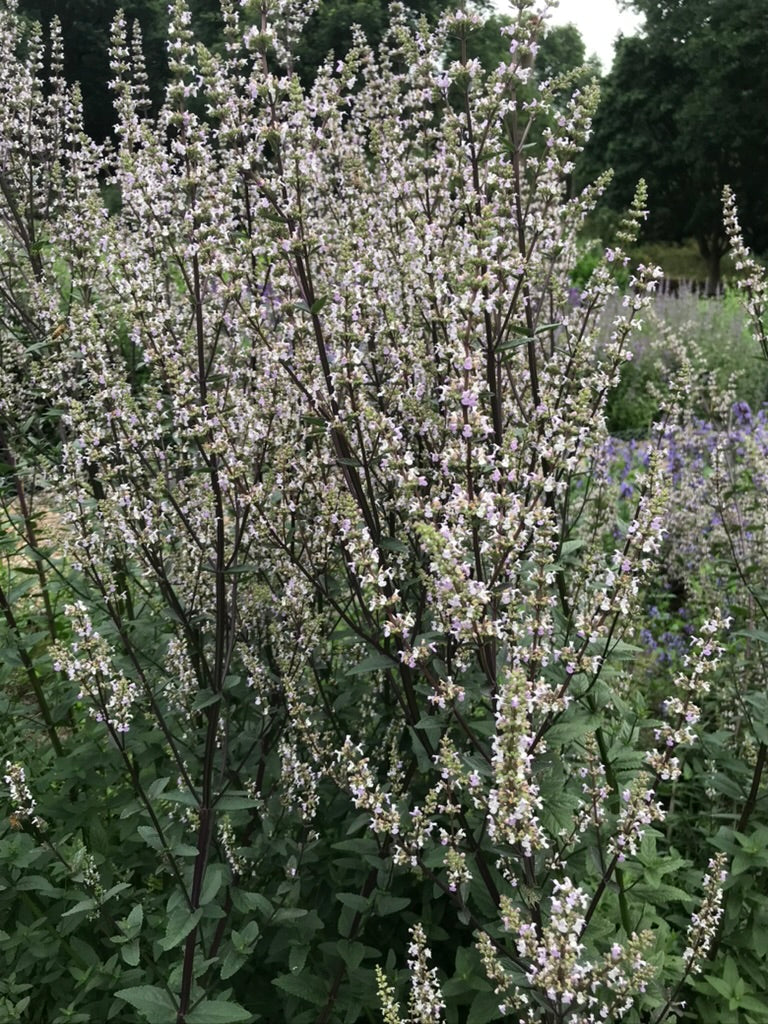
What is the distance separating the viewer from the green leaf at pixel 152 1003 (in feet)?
9.04

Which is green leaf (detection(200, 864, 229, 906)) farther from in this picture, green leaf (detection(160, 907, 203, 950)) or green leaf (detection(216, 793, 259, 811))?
green leaf (detection(216, 793, 259, 811))

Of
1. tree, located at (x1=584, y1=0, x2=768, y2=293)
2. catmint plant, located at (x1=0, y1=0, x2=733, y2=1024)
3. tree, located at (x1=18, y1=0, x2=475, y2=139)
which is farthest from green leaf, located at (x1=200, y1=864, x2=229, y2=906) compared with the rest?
tree, located at (x1=584, y1=0, x2=768, y2=293)

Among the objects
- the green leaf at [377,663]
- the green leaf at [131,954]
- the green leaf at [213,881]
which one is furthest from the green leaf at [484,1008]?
the green leaf at [377,663]

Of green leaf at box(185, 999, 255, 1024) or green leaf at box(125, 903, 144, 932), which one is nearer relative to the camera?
green leaf at box(185, 999, 255, 1024)

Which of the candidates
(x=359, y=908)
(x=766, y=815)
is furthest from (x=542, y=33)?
(x=766, y=815)

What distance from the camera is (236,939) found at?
9.71 ft

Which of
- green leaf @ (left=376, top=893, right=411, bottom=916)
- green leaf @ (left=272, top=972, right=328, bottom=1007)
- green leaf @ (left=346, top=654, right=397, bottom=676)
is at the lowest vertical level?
green leaf @ (left=272, top=972, right=328, bottom=1007)

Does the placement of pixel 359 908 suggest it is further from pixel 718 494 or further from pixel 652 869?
pixel 718 494

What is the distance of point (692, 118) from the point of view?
37.2 metres

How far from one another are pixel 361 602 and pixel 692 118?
41.2 m

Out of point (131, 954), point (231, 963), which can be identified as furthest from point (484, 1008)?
point (131, 954)

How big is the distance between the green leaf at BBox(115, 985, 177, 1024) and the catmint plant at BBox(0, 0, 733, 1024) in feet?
0.03

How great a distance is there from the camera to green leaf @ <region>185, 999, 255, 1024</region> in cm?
270

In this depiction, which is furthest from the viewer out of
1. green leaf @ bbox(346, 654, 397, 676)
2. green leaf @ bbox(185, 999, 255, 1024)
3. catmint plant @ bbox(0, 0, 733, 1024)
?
green leaf @ bbox(346, 654, 397, 676)
